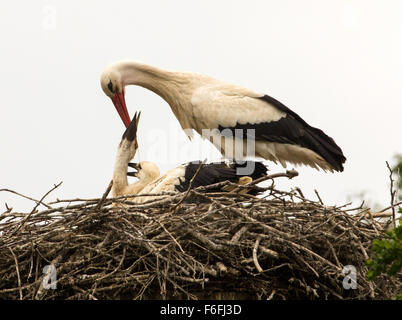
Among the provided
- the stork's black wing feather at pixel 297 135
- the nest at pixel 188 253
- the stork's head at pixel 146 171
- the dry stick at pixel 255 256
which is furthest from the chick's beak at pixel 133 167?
the dry stick at pixel 255 256

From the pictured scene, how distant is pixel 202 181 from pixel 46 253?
4.98 ft

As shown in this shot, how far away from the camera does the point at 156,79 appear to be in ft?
26.2

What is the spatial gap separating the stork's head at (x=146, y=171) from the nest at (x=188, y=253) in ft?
4.72

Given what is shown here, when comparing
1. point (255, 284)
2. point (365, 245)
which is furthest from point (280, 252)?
point (365, 245)

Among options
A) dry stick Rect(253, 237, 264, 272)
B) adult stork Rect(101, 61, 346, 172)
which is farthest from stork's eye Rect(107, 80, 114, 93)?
dry stick Rect(253, 237, 264, 272)

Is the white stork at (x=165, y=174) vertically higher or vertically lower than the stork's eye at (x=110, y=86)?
lower

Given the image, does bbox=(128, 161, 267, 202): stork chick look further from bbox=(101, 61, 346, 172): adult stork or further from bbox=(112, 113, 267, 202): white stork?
bbox=(101, 61, 346, 172): adult stork

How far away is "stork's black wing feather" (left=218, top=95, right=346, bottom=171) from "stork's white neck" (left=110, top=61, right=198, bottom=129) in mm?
486

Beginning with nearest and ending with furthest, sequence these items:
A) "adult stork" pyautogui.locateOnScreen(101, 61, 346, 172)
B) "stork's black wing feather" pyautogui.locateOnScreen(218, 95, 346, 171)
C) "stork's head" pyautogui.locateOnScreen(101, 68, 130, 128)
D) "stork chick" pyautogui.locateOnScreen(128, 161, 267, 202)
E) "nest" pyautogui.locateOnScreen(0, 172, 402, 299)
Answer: "nest" pyautogui.locateOnScreen(0, 172, 402, 299) < "stork chick" pyautogui.locateOnScreen(128, 161, 267, 202) < "stork's black wing feather" pyautogui.locateOnScreen(218, 95, 346, 171) < "adult stork" pyautogui.locateOnScreen(101, 61, 346, 172) < "stork's head" pyautogui.locateOnScreen(101, 68, 130, 128)

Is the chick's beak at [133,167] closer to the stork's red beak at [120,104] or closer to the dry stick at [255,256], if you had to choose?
the stork's red beak at [120,104]

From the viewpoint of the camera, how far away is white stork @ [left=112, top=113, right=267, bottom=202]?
6.35 meters

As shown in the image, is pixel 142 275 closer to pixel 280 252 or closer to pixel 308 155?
pixel 280 252

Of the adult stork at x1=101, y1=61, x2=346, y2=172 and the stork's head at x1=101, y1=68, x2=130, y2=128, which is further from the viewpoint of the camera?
the stork's head at x1=101, y1=68, x2=130, y2=128

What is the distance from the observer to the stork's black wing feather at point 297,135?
7.42m
